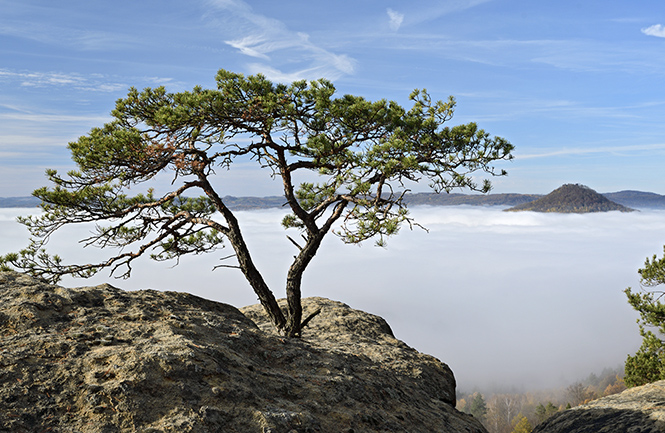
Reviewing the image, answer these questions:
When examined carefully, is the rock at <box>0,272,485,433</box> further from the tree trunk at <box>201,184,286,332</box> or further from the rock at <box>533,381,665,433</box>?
the tree trunk at <box>201,184,286,332</box>

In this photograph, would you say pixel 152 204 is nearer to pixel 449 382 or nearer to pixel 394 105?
pixel 394 105

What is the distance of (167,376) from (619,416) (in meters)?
7.32

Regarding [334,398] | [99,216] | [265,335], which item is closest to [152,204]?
[99,216]

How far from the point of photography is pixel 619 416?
7.43m

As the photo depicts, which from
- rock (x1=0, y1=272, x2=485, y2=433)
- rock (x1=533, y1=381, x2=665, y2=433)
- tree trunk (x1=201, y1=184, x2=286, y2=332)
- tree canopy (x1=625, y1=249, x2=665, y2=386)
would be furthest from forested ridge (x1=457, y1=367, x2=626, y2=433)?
rock (x1=0, y1=272, x2=485, y2=433)

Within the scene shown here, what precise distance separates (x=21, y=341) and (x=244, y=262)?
269 inches

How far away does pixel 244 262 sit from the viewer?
1170 cm

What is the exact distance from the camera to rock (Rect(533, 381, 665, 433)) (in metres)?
7.01

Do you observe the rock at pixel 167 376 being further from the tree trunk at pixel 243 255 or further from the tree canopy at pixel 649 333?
the tree canopy at pixel 649 333

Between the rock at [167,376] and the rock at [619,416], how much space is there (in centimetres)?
170

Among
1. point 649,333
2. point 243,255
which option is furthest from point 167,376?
point 649,333

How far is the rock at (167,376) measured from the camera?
4.12 metres

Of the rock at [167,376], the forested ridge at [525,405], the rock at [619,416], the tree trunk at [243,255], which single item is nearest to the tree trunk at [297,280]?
the tree trunk at [243,255]

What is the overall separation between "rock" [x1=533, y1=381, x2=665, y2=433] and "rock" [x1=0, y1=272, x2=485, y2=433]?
5.59ft
